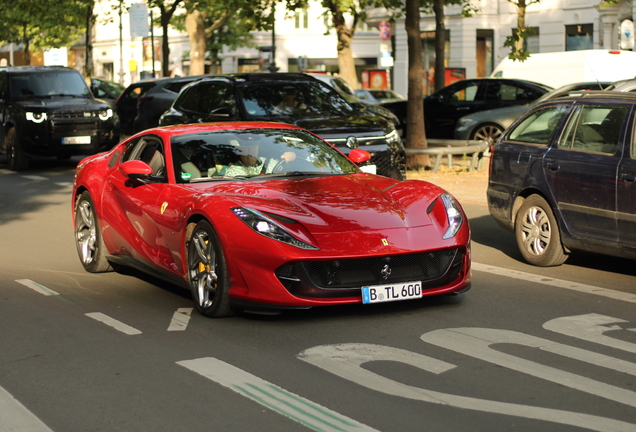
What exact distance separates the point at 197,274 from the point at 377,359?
5.75 feet

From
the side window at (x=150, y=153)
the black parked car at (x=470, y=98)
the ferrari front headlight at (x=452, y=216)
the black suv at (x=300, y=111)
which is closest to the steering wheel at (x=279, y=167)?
the side window at (x=150, y=153)

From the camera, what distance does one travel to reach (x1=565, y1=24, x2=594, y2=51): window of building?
47.7m

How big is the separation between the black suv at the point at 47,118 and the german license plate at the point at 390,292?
546 inches

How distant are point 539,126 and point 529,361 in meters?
4.00

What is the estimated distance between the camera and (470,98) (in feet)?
75.2

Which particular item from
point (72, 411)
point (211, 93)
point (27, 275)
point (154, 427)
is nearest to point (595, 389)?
point (154, 427)

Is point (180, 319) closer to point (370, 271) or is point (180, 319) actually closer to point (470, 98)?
point (370, 271)

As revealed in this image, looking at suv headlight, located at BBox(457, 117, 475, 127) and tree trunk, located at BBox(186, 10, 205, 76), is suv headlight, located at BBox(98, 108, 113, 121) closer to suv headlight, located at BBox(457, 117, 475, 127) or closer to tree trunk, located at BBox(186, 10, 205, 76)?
suv headlight, located at BBox(457, 117, 475, 127)

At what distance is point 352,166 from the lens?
26.9ft

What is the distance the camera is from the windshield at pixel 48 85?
20172mm

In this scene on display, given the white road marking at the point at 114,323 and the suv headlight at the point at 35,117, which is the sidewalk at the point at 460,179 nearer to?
the suv headlight at the point at 35,117

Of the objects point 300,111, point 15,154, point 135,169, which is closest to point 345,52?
point 15,154

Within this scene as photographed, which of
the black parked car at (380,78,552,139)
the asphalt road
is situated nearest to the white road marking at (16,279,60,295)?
the asphalt road

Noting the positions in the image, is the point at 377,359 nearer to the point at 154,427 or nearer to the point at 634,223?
the point at 154,427
